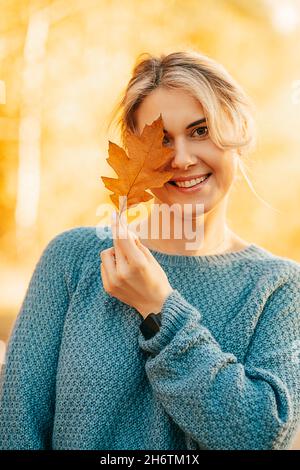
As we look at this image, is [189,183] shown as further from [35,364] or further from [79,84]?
[79,84]

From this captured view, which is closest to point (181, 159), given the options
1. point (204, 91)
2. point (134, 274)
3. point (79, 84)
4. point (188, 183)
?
point (188, 183)

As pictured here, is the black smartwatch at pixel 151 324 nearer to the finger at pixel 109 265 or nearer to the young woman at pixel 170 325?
the young woman at pixel 170 325

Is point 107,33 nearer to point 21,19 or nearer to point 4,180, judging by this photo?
point 21,19

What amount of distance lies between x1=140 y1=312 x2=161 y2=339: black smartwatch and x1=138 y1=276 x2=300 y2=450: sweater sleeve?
0.02 m

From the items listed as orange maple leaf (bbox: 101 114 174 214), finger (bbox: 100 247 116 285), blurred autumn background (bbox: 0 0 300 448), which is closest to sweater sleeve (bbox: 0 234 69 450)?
finger (bbox: 100 247 116 285)

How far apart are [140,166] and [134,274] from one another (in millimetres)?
255

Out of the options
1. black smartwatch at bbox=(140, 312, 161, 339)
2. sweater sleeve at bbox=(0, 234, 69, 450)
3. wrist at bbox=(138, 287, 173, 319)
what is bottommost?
sweater sleeve at bbox=(0, 234, 69, 450)

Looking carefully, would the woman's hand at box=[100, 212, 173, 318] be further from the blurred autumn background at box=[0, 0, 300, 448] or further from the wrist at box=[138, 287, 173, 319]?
the blurred autumn background at box=[0, 0, 300, 448]

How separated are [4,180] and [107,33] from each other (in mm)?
1442

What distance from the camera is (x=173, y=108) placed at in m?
1.56

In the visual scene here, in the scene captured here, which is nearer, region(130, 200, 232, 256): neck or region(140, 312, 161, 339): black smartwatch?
region(140, 312, 161, 339): black smartwatch

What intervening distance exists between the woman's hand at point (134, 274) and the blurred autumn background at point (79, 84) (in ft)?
Answer: 10.8

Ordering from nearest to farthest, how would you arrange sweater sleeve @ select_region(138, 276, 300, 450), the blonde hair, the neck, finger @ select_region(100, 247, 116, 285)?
1. sweater sleeve @ select_region(138, 276, 300, 450)
2. finger @ select_region(100, 247, 116, 285)
3. the blonde hair
4. the neck

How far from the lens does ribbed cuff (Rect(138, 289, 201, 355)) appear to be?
1.38 m
